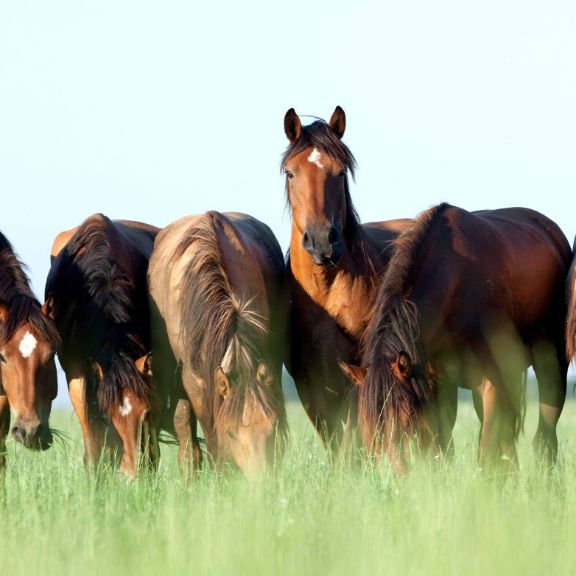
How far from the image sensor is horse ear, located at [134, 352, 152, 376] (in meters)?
7.28

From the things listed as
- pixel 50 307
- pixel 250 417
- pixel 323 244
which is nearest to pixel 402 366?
pixel 250 417

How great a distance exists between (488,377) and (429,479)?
233 centimetres

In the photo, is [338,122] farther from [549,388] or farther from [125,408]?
[549,388]

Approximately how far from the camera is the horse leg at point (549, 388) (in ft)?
29.3

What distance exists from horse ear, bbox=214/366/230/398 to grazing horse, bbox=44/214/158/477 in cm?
73

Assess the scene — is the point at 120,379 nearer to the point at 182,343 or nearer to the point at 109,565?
the point at 182,343

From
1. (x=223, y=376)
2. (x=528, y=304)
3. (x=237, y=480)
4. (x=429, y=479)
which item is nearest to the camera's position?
(x=429, y=479)

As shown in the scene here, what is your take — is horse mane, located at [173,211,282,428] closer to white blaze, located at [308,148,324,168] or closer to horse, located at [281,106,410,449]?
horse, located at [281,106,410,449]

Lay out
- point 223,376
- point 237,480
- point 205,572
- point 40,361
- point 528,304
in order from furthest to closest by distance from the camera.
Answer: point 528,304 → point 40,361 → point 223,376 → point 237,480 → point 205,572

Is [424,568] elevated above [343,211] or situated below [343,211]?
below

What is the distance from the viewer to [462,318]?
7531 mm

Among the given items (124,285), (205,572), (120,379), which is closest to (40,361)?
(120,379)

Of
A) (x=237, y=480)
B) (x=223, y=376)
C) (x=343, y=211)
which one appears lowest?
(x=237, y=480)

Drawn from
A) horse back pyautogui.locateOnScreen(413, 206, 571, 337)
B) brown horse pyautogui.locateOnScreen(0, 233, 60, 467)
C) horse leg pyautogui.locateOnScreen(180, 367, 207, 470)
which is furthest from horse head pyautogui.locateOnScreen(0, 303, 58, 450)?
horse back pyautogui.locateOnScreen(413, 206, 571, 337)
